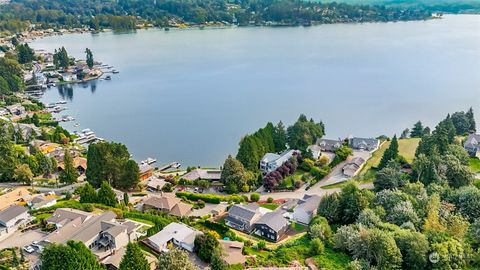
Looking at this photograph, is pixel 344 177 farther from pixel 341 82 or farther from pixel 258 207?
pixel 341 82

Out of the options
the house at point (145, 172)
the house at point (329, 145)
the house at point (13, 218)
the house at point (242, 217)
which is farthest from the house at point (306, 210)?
the house at point (13, 218)

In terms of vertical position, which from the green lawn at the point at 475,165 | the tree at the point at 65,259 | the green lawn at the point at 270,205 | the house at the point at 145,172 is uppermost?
the tree at the point at 65,259

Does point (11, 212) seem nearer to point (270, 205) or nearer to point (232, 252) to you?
point (232, 252)

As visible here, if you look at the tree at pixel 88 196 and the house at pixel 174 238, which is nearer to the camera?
the house at pixel 174 238

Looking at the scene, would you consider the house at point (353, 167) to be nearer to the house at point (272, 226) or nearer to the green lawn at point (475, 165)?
the green lawn at point (475, 165)

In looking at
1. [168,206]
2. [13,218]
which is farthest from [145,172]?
[13,218]

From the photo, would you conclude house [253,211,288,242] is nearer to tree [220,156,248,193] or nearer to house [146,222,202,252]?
house [146,222,202,252]
